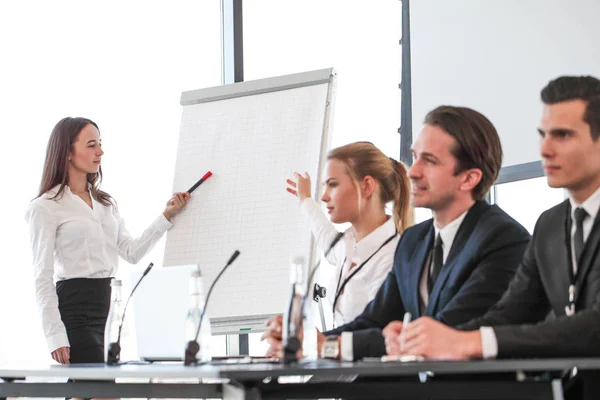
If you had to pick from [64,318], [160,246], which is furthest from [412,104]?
[64,318]

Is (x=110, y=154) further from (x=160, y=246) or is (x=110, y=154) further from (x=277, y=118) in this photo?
(x=277, y=118)

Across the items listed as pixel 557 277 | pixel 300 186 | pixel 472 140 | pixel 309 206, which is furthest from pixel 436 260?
pixel 300 186

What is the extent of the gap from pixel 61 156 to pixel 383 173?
164 cm

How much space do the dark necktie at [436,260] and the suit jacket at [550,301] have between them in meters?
0.26

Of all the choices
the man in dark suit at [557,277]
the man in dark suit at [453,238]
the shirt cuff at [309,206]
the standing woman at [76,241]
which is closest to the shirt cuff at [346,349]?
the man in dark suit at [453,238]

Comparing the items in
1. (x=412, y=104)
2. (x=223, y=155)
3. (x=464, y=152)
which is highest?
(x=412, y=104)

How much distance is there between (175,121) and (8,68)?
952mm

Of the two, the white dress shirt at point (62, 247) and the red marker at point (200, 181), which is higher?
the red marker at point (200, 181)

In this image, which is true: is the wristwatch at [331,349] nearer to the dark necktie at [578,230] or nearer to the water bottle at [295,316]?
the water bottle at [295,316]

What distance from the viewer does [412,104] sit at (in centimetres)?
467

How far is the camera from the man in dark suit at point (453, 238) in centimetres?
224

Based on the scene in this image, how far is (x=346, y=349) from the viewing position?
7.21ft

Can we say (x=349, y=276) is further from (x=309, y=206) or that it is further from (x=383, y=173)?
(x=309, y=206)

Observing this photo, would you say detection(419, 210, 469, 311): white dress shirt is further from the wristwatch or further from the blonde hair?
the blonde hair
